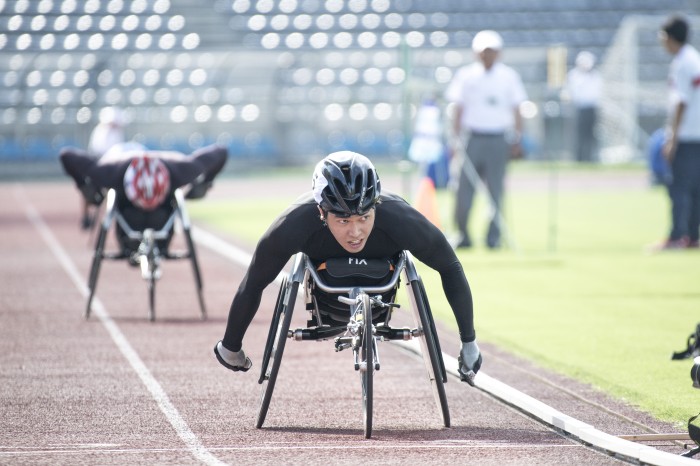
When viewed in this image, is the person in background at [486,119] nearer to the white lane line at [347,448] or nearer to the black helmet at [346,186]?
the black helmet at [346,186]

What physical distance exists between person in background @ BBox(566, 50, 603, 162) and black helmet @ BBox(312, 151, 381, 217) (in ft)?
94.3

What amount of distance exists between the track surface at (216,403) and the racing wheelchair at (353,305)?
0.33m

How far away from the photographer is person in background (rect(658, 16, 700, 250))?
52.8 feet

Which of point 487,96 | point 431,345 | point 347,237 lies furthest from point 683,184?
point 347,237

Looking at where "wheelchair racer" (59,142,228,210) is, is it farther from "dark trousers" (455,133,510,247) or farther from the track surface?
"dark trousers" (455,133,510,247)

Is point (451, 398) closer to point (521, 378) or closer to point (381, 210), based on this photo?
point (521, 378)

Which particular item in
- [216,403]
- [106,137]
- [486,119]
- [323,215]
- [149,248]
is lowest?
[216,403]

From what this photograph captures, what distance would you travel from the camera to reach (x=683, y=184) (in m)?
16.5

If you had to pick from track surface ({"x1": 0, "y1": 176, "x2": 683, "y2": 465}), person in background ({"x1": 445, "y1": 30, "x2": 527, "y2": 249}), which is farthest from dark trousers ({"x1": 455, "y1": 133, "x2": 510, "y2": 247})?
track surface ({"x1": 0, "y1": 176, "x2": 683, "y2": 465})

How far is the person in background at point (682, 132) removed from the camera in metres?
16.1

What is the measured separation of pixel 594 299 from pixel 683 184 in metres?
4.42

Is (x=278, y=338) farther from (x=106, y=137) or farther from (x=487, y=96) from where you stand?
(x=106, y=137)

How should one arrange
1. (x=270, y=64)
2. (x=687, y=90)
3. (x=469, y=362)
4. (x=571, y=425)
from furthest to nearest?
(x=270, y=64)
(x=687, y=90)
(x=469, y=362)
(x=571, y=425)

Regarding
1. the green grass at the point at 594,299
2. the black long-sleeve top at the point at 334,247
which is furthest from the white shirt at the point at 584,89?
the black long-sleeve top at the point at 334,247
